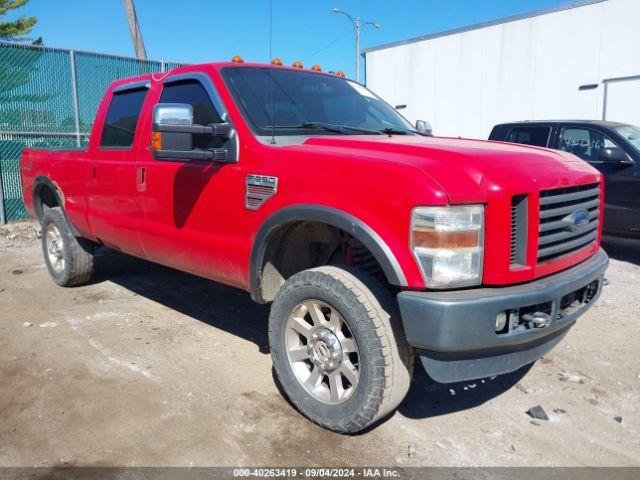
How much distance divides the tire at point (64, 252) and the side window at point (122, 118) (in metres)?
1.22

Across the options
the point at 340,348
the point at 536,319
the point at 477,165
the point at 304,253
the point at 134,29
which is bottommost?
the point at 340,348

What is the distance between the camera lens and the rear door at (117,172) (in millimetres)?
4383

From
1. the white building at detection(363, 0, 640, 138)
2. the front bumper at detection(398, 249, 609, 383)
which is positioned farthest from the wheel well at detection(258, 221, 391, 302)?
the white building at detection(363, 0, 640, 138)

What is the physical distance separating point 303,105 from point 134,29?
11170mm

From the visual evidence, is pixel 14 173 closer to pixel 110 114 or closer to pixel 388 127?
pixel 110 114

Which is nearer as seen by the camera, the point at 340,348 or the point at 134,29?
the point at 340,348

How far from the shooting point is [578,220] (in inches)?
118

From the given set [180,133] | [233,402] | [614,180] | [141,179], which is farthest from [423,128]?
[614,180]

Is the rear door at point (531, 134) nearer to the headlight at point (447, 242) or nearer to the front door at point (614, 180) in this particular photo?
the front door at point (614, 180)

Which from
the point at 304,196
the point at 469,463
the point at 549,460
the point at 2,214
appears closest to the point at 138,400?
the point at 304,196

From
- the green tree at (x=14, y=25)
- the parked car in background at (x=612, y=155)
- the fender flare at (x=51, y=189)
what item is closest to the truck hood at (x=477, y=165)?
the fender flare at (x=51, y=189)

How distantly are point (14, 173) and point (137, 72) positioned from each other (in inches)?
121

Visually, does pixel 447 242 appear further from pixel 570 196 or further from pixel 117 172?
pixel 117 172

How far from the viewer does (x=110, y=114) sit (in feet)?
16.1
